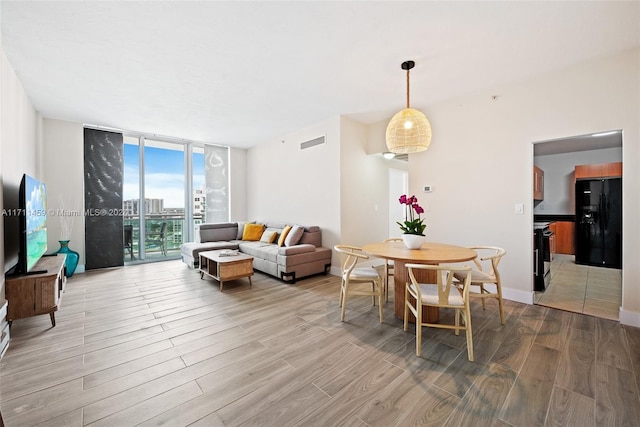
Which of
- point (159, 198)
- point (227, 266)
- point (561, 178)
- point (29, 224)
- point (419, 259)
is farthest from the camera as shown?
point (561, 178)

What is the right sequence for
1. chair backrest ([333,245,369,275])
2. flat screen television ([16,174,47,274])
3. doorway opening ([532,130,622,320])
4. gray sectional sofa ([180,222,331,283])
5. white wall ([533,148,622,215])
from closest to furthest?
1. flat screen television ([16,174,47,274])
2. chair backrest ([333,245,369,275])
3. doorway opening ([532,130,622,320])
4. gray sectional sofa ([180,222,331,283])
5. white wall ([533,148,622,215])

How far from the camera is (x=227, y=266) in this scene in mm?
3896

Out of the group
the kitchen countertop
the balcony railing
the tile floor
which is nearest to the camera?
the tile floor

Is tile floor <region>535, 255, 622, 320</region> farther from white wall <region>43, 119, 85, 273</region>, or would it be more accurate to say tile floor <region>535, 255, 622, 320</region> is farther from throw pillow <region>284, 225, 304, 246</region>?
white wall <region>43, 119, 85, 273</region>

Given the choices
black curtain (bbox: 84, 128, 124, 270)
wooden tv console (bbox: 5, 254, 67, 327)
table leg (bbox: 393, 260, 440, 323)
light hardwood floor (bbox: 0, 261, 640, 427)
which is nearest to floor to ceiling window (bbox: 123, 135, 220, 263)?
black curtain (bbox: 84, 128, 124, 270)

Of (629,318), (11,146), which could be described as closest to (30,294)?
(11,146)

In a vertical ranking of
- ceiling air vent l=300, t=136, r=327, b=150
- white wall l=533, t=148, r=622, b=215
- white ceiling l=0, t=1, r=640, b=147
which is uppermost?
white ceiling l=0, t=1, r=640, b=147

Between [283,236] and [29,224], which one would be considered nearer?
[29,224]

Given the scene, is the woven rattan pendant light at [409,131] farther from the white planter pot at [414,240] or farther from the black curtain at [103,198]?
the black curtain at [103,198]

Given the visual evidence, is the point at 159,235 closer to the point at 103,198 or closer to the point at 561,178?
the point at 103,198

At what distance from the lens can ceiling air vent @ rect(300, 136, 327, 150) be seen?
493 cm

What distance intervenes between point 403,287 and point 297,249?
80.9 inches

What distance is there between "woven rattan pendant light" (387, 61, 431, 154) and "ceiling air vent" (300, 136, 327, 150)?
2.18m

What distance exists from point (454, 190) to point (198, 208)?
5.75 m
